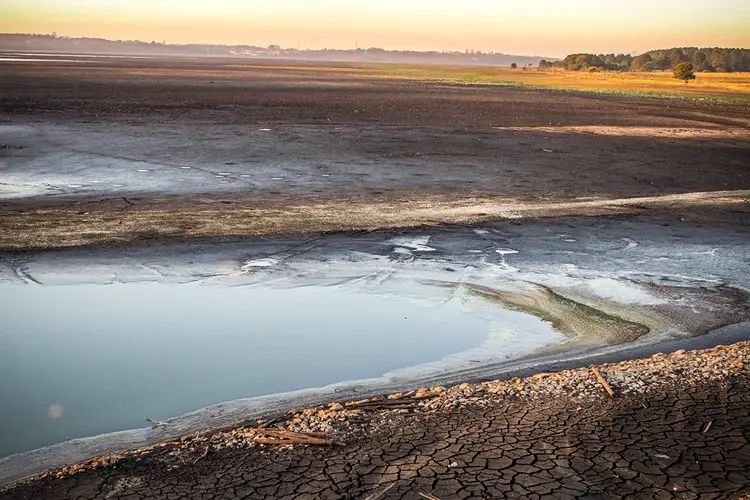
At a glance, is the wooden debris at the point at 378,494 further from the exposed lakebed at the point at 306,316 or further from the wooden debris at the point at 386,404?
the exposed lakebed at the point at 306,316

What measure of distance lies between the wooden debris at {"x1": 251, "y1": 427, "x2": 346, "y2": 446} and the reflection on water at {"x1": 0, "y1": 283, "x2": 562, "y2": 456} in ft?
3.14

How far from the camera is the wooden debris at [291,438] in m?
5.11

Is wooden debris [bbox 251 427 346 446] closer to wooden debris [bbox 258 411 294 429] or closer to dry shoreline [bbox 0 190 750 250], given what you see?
wooden debris [bbox 258 411 294 429]

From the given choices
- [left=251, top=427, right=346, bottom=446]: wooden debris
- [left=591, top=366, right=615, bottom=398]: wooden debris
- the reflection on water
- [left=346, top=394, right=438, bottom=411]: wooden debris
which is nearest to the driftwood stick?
[left=251, top=427, right=346, bottom=446]: wooden debris

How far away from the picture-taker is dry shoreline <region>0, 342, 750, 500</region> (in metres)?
4.57

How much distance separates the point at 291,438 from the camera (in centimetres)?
516

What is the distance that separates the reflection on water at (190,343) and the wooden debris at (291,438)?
957 millimetres

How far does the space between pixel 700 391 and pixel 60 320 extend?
5619mm

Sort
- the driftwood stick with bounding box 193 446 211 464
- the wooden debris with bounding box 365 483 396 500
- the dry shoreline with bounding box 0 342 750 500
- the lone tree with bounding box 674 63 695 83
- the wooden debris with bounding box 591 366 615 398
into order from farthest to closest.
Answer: the lone tree with bounding box 674 63 695 83 < the wooden debris with bounding box 591 366 615 398 < the driftwood stick with bounding box 193 446 211 464 < the dry shoreline with bounding box 0 342 750 500 < the wooden debris with bounding box 365 483 396 500

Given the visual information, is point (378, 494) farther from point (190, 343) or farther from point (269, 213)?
point (269, 213)

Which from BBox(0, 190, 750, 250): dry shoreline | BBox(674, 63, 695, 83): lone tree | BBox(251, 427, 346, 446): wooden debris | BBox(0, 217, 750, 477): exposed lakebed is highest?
BBox(251, 427, 346, 446): wooden debris

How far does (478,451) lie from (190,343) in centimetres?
331

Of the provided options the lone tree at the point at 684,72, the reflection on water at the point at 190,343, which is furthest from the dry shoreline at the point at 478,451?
the lone tree at the point at 684,72

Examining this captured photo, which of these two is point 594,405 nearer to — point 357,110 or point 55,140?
point 55,140
